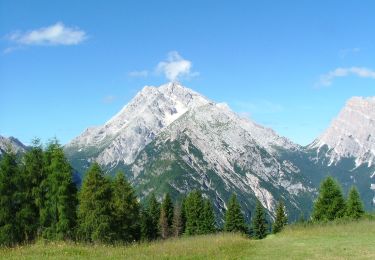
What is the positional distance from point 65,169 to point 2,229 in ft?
30.6

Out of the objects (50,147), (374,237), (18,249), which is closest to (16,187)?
(50,147)

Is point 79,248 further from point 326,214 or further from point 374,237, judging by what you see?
point 326,214

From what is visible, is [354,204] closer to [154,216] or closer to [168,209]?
[168,209]

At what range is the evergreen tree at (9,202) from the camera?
50438 millimetres

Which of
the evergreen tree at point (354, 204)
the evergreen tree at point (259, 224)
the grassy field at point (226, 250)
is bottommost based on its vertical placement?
the evergreen tree at point (259, 224)

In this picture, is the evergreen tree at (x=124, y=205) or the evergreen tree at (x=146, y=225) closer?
the evergreen tree at (x=124, y=205)

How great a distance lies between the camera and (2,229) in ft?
165

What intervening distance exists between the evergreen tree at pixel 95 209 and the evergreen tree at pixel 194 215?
171ft

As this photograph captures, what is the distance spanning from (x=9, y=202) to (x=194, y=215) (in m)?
65.9

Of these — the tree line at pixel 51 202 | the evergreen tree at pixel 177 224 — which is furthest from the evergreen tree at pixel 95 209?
the evergreen tree at pixel 177 224

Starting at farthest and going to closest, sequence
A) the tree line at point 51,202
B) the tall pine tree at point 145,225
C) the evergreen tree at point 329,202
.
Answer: the tall pine tree at point 145,225, the evergreen tree at point 329,202, the tree line at point 51,202

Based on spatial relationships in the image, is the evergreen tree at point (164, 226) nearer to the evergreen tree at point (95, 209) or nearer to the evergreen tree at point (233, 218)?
the evergreen tree at point (233, 218)

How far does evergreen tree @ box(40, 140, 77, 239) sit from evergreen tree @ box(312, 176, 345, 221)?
159 ft

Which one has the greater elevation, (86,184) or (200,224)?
(86,184)
